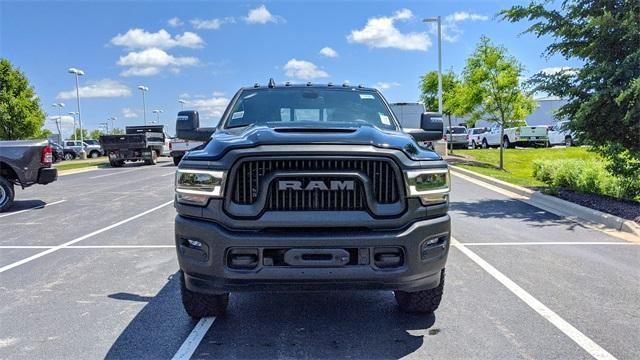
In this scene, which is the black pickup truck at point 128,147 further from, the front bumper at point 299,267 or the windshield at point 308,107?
the front bumper at point 299,267

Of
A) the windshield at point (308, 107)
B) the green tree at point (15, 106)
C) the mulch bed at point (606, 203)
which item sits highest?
the green tree at point (15, 106)

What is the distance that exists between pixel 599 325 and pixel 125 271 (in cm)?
455

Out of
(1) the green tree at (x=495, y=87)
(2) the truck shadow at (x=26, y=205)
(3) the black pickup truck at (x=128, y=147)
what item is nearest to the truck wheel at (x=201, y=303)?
(2) the truck shadow at (x=26, y=205)

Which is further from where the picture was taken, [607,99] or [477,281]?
[607,99]

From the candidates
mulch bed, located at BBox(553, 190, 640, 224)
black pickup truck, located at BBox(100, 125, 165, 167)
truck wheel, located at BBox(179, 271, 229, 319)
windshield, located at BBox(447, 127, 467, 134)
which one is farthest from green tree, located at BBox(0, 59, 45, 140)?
truck wheel, located at BBox(179, 271, 229, 319)

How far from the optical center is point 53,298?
4773mm

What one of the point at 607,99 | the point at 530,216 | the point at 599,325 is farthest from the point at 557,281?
the point at 607,99

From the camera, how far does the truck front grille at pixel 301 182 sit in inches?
132

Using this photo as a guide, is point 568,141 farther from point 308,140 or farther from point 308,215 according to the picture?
point 308,215

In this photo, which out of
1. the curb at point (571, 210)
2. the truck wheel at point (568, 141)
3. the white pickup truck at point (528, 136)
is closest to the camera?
the curb at point (571, 210)

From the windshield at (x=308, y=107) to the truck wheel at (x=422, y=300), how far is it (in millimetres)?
1489

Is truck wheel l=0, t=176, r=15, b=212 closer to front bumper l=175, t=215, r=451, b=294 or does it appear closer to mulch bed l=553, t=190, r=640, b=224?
front bumper l=175, t=215, r=451, b=294

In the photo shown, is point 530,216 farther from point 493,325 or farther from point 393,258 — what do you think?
point 393,258

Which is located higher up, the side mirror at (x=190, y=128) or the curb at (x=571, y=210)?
the side mirror at (x=190, y=128)
